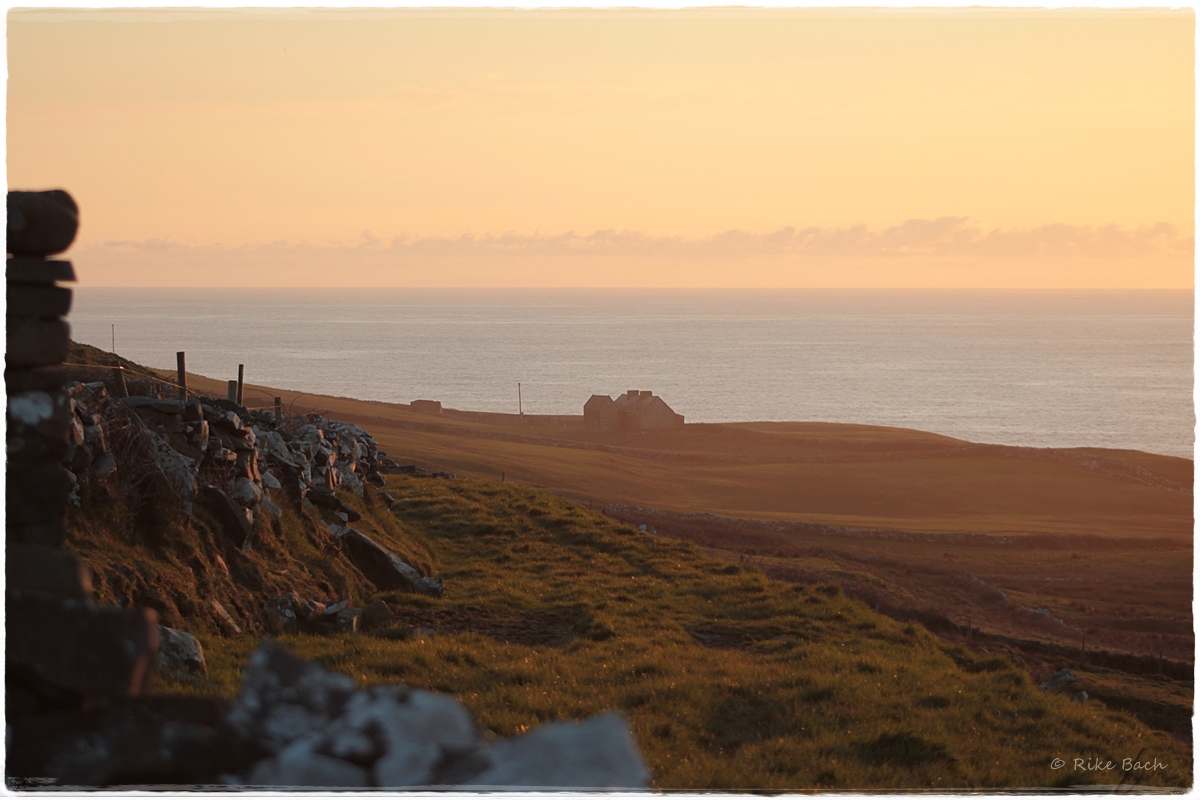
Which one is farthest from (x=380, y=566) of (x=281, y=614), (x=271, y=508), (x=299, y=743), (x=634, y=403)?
(x=634, y=403)

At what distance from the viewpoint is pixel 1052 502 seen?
73.5m

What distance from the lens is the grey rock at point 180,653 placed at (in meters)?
11.2

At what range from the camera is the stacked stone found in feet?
16.2

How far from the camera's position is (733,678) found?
1459 cm

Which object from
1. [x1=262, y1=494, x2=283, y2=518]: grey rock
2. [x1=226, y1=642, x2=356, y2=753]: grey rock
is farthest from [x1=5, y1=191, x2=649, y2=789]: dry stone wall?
[x1=262, y1=494, x2=283, y2=518]: grey rock

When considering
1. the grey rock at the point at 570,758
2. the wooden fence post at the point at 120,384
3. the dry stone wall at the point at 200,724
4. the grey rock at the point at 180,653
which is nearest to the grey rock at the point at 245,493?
the wooden fence post at the point at 120,384

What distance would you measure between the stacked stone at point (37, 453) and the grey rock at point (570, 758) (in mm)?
1952

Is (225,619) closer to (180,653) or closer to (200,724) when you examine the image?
(180,653)

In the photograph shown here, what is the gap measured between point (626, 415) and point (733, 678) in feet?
340

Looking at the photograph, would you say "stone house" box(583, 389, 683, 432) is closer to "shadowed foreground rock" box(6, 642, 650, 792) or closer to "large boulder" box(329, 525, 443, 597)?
"large boulder" box(329, 525, 443, 597)

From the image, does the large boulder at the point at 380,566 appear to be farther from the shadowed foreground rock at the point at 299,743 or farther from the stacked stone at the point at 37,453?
the shadowed foreground rock at the point at 299,743

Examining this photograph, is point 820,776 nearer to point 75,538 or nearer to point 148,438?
point 75,538

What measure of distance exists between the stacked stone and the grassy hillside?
489cm

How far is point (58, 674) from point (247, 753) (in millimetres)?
1068
